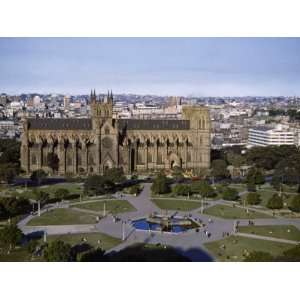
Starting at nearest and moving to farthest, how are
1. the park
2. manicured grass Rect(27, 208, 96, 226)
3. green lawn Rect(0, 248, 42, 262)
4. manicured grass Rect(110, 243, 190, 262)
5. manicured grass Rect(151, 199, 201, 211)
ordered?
manicured grass Rect(110, 243, 190, 262), green lawn Rect(0, 248, 42, 262), the park, manicured grass Rect(27, 208, 96, 226), manicured grass Rect(151, 199, 201, 211)

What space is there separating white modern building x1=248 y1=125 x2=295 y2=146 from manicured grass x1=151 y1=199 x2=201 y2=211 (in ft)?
135

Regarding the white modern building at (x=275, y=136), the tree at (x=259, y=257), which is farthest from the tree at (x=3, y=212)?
the white modern building at (x=275, y=136)

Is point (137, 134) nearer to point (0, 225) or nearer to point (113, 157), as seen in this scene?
point (113, 157)

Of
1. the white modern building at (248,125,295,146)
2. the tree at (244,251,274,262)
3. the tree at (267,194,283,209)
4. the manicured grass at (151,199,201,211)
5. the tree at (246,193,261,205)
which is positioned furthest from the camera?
the white modern building at (248,125,295,146)

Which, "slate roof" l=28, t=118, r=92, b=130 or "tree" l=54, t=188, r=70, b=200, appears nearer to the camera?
"tree" l=54, t=188, r=70, b=200

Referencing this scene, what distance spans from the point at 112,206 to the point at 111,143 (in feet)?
47.8

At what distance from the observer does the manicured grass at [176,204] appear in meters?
34.6

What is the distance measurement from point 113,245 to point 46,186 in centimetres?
1666

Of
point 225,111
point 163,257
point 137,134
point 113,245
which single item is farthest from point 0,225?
point 225,111

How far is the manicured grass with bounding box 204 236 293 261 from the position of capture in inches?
955

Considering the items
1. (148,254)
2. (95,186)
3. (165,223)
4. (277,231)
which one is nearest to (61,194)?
(95,186)

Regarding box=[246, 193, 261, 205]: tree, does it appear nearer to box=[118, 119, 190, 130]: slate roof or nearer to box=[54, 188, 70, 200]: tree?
box=[54, 188, 70, 200]: tree

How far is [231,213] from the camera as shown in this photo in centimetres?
3294

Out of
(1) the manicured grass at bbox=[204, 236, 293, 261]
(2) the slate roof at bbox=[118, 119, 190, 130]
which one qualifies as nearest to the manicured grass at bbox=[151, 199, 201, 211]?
(1) the manicured grass at bbox=[204, 236, 293, 261]
